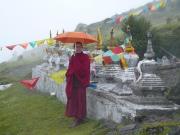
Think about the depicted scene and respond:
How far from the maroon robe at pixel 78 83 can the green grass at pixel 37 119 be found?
0.42m

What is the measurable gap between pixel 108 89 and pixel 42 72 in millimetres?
9515

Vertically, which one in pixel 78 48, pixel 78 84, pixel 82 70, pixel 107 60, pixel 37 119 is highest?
pixel 78 48

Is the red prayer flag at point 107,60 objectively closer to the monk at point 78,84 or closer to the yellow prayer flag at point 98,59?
the yellow prayer flag at point 98,59

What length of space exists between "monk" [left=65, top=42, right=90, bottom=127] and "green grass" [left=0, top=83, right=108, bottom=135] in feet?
1.18

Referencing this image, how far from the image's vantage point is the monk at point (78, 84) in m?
12.0

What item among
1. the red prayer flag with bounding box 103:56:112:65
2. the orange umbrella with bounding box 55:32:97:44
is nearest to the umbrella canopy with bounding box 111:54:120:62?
the red prayer flag with bounding box 103:56:112:65

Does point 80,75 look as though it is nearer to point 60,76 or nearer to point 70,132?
point 70,132

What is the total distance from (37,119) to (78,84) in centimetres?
237

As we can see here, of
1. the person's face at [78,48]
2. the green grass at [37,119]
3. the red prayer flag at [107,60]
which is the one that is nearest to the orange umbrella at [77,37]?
the person's face at [78,48]

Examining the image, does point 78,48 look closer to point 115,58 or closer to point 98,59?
point 115,58

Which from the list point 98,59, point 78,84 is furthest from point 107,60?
point 78,84

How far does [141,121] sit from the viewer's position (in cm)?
950

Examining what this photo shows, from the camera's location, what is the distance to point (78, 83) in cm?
1211

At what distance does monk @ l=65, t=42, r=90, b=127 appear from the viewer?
1202 centimetres
